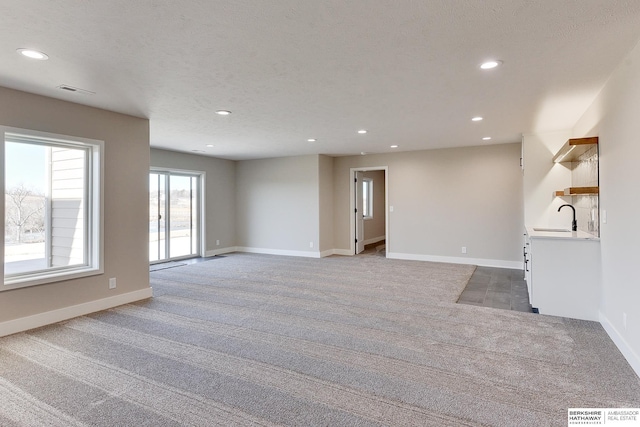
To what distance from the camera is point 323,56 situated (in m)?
2.81

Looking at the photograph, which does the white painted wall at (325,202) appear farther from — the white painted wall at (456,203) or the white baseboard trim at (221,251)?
the white baseboard trim at (221,251)

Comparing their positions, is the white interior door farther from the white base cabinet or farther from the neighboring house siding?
the neighboring house siding

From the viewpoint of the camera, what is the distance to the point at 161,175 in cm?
756

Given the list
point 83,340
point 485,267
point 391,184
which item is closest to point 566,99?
point 485,267

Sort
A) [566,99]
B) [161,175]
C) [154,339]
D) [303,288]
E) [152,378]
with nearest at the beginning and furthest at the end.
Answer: [152,378] → [154,339] → [566,99] → [303,288] → [161,175]

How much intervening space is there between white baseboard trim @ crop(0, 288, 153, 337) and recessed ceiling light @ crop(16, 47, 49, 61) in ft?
8.27

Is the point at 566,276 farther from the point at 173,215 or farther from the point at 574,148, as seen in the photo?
the point at 173,215

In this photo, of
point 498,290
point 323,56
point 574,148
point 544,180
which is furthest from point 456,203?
point 323,56

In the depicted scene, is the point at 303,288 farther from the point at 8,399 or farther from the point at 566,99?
the point at 566,99

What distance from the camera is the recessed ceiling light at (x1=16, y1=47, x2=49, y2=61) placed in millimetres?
2664

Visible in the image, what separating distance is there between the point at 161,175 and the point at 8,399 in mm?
5826

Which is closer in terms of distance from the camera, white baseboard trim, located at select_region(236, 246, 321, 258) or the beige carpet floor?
the beige carpet floor

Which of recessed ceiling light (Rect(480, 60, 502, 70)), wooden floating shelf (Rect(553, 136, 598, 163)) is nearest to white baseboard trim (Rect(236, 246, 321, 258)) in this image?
wooden floating shelf (Rect(553, 136, 598, 163))

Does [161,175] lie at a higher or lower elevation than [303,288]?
higher
